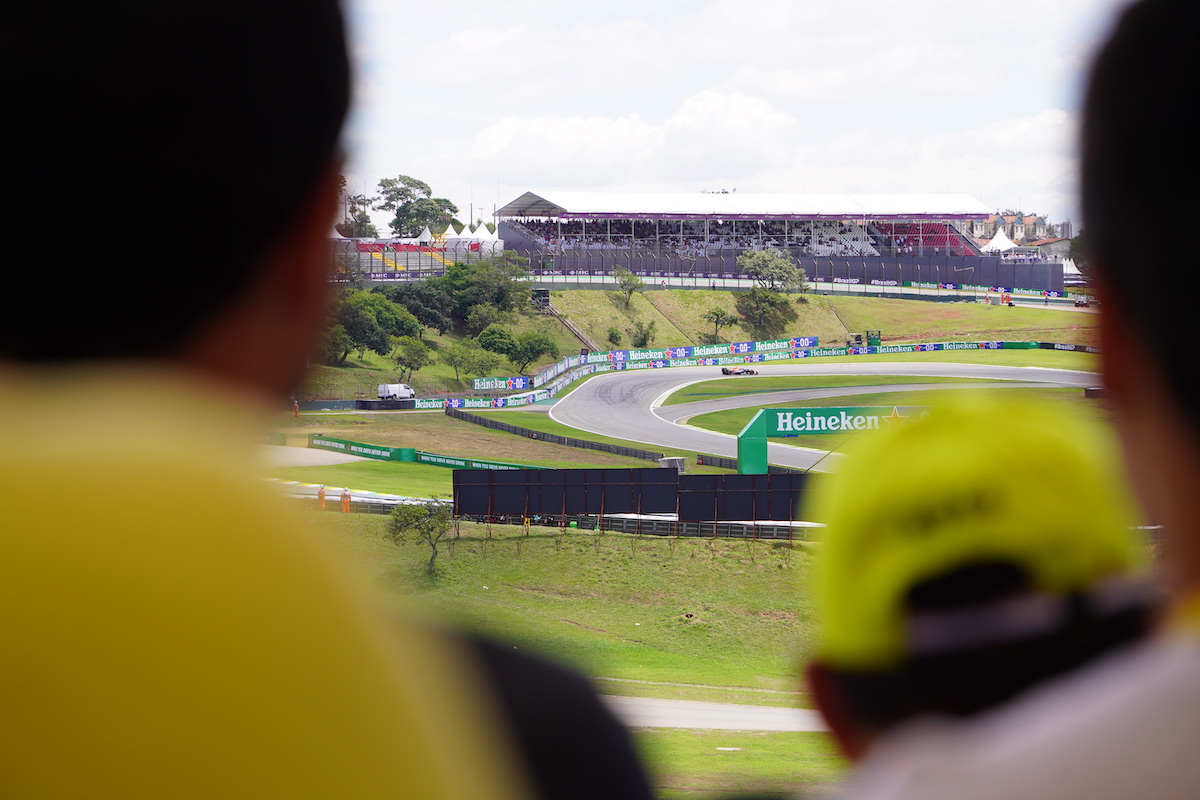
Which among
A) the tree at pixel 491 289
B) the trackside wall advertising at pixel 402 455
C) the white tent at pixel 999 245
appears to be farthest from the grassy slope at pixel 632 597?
the white tent at pixel 999 245

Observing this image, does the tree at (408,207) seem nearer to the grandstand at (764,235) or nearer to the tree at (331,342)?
the grandstand at (764,235)

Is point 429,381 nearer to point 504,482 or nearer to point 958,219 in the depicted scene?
point 504,482

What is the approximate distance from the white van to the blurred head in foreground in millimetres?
78960

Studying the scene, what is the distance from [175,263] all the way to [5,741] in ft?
1.81

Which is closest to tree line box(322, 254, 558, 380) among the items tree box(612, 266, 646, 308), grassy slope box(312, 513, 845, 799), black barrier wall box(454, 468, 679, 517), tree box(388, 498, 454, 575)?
tree box(612, 266, 646, 308)

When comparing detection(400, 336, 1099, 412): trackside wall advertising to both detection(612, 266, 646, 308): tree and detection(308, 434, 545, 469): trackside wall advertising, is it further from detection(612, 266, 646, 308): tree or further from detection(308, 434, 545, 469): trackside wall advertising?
detection(308, 434, 545, 469): trackside wall advertising

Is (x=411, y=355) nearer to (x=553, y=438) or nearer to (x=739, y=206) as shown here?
(x=553, y=438)

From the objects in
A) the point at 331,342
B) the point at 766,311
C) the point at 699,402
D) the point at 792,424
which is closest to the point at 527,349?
the point at 699,402

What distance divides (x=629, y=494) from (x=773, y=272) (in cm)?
8105

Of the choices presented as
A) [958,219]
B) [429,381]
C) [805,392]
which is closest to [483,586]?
[429,381]

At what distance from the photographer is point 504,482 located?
45.4m

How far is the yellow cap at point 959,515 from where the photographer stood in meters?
1.48

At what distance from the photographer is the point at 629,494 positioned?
4572 centimetres

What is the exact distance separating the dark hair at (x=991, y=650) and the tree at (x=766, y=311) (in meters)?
118
